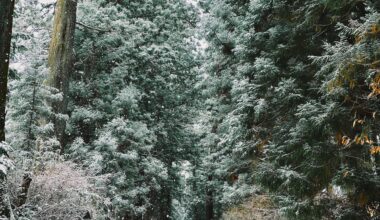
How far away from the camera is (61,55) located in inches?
308

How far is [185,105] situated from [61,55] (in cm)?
1140

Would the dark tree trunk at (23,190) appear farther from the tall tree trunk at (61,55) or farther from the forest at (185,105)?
the tall tree trunk at (61,55)

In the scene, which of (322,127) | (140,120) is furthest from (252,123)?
(140,120)

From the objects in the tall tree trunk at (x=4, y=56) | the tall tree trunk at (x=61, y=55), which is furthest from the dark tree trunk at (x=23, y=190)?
the tall tree trunk at (x=61, y=55)

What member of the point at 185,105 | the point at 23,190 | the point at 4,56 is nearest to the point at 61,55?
the point at 4,56

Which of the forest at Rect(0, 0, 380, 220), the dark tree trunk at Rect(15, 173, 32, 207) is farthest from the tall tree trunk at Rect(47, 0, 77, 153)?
the dark tree trunk at Rect(15, 173, 32, 207)

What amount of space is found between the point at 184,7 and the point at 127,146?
738 centimetres

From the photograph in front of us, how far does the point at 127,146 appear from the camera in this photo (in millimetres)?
13562

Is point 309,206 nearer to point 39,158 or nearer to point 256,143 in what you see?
point 256,143

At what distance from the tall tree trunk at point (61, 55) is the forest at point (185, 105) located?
24 millimetres

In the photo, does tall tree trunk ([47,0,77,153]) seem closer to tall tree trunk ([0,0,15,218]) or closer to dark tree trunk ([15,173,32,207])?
dark tree trunk ([15,173,32,207])

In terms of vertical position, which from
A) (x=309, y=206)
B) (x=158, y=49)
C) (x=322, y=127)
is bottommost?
(x=309, y=206)

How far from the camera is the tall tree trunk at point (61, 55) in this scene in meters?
7.66

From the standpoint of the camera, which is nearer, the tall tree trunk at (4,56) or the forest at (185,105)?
the tall tree trunk at (4,56)
